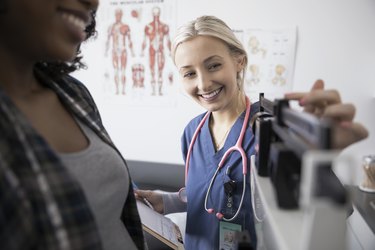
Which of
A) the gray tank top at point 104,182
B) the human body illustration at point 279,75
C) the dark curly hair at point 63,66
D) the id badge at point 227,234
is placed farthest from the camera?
the human body illustration at point 279,75

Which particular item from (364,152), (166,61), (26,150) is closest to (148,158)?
(166,61)

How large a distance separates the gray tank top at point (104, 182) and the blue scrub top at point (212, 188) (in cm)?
36

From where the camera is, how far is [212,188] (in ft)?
3.25

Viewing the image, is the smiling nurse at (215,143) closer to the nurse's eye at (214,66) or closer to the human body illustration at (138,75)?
the nurse's eye at (214,66)

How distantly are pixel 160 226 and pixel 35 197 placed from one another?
636 millimetres

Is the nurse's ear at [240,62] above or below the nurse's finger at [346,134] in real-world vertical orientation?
above

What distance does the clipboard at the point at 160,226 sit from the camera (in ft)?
3.08

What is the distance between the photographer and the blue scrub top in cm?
93

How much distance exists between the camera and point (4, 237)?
398 millimetres

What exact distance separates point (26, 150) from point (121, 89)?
1654 millimetres

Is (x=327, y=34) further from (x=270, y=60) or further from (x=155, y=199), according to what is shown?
(x=155, y=199)

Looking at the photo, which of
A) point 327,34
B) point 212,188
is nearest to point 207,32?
point 212,188

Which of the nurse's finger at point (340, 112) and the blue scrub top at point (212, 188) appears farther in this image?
the blue scrub top at point (212, 188)

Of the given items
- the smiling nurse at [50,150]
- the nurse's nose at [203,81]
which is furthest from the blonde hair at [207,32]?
the smiling nurse at [50,150]
